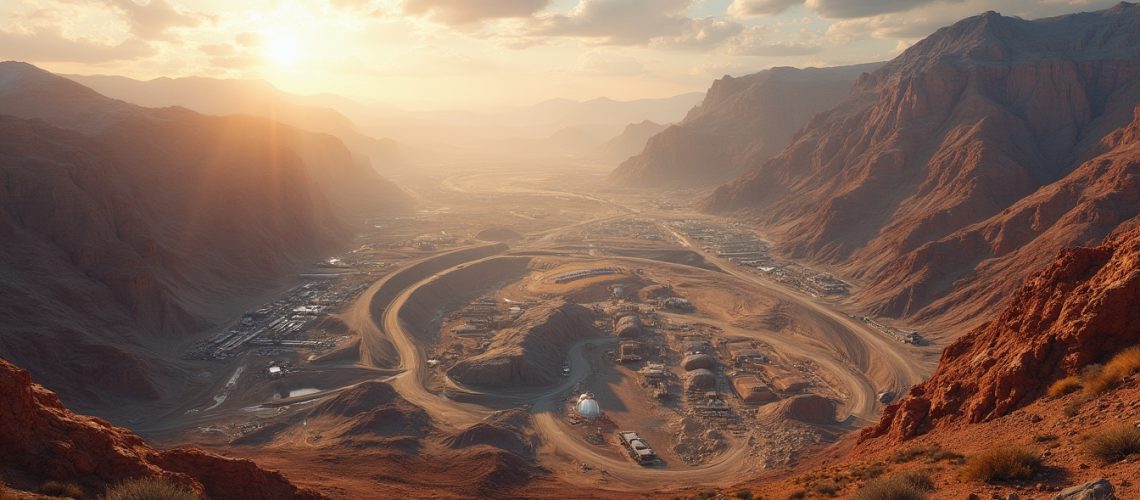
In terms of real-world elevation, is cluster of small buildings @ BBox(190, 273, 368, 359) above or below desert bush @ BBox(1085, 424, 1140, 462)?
below

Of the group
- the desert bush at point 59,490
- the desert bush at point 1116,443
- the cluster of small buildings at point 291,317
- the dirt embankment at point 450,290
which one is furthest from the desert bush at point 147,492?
the dirt embankment at point 450,290

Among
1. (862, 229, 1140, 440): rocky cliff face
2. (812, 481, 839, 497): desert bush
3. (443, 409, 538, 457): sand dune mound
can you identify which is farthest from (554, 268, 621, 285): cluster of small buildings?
(812, 481, 839, 497): desert bush

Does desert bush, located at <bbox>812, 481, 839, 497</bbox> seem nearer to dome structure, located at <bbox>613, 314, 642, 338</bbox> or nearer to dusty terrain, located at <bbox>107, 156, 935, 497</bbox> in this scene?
dusty terrain, located at <bbox>107, 156, 935, 497</bbox>

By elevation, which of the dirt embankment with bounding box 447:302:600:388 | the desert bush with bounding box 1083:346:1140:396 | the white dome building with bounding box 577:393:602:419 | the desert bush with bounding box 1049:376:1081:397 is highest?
the desert bush with bounding box 1083:346:1140:396

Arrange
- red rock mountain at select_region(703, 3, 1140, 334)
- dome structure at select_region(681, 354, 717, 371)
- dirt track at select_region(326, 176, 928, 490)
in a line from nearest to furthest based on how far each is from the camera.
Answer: dirt track at select_region(326, 176, 928, 490) → dome structure at select_region(681, 354, 717, 371) → red rock mountain at select_region(703, 3, 1140, 334)

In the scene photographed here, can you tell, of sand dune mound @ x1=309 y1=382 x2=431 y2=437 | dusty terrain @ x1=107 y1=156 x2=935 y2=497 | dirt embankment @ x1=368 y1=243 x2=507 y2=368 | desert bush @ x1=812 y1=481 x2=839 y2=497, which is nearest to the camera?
desert bush @ x1=812 y1=481 x2=839 y2=497

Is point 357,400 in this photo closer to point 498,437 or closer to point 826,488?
point 498,437

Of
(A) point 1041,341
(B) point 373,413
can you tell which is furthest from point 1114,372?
(B) point 373,413

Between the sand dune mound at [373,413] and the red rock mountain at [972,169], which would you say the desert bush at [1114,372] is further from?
the red rock mountain at [972,169]

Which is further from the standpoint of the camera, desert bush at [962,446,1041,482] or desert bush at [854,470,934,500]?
desert bush at [854,470,934,500]
